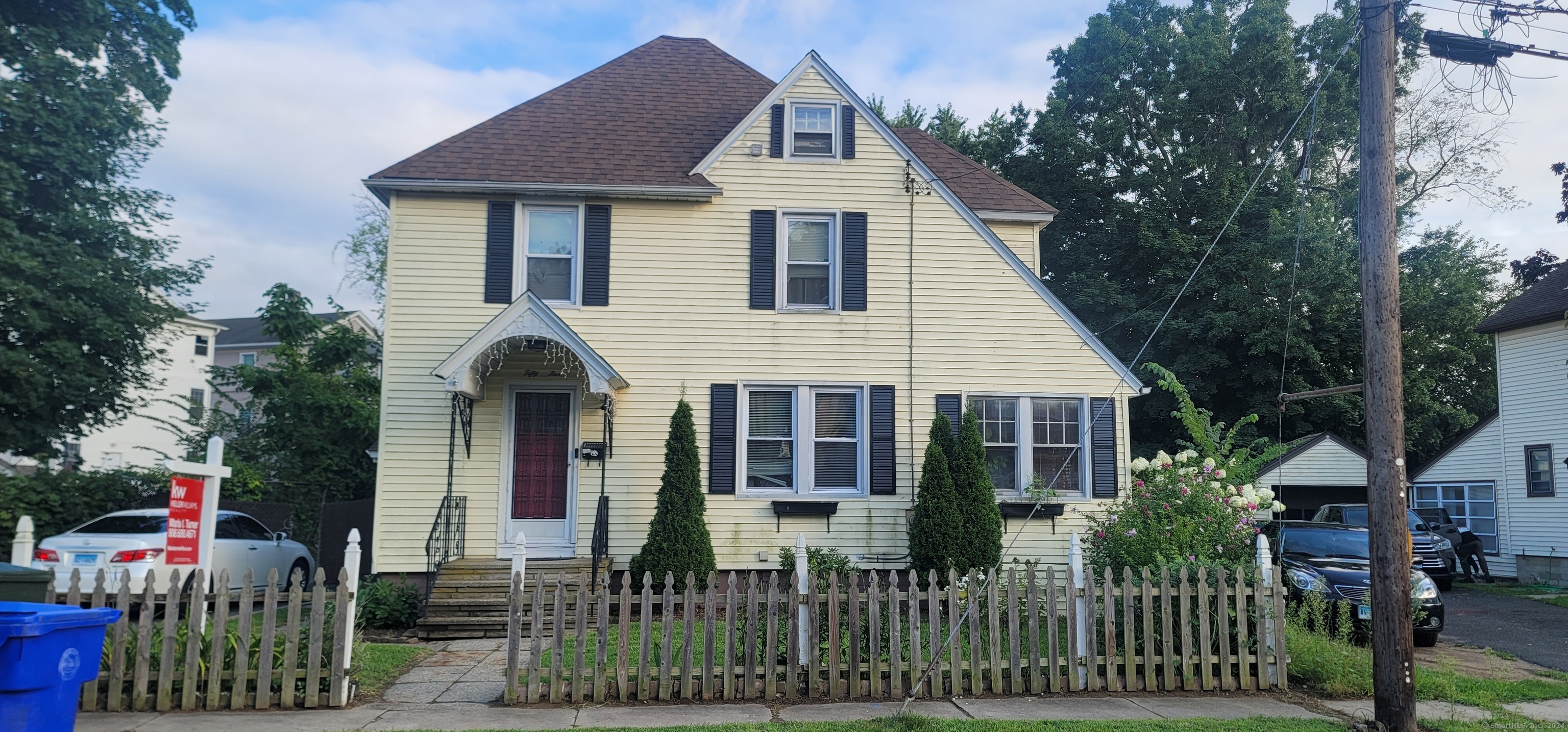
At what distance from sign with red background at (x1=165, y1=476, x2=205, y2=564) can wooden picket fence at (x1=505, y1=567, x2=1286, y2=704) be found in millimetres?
2586

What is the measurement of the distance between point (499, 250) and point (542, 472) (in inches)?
122

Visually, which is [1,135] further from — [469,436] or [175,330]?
[469,436]

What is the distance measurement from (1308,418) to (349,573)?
29.8m

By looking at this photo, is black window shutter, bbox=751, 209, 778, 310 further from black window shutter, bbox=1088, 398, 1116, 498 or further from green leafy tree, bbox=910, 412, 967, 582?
black window shutter, bbox=1088, 398, 1116, 498

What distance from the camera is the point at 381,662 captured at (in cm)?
932

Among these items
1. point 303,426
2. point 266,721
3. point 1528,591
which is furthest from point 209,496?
point 1528,591

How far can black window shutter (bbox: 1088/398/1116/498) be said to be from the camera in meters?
14.2

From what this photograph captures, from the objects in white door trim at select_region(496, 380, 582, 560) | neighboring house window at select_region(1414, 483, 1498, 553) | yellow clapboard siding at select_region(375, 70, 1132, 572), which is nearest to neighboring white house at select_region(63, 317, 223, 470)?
yellow clapboard siding at select_region(375, 70, 1132, 572)

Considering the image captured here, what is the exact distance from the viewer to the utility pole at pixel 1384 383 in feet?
23.7

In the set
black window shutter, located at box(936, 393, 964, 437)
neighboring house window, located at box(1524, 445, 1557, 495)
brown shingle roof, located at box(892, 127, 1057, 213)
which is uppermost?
brown shingle roof, located at box(892, 127, 1057, 213)

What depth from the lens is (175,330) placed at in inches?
875

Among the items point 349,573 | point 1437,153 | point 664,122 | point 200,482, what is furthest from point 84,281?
point 1437,153

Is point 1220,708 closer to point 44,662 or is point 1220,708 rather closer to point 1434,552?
point 44,662

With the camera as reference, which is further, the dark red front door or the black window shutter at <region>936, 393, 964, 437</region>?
the black window shutter at <region>936, 393, 964, 437</region>
